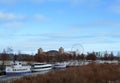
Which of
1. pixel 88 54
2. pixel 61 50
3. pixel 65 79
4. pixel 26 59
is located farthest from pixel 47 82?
pixel 61 50

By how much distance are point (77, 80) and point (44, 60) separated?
119m

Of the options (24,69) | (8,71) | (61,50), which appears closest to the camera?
(8,71)

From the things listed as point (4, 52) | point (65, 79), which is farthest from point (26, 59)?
point (65, 79)

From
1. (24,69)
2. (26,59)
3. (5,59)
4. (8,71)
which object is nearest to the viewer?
(8,71)

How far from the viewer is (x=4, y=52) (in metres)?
112

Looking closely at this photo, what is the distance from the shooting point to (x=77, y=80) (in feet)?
80.2

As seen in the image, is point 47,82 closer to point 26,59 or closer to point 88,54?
point 26,59

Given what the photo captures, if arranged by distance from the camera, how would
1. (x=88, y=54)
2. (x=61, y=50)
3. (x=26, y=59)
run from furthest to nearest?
(x=61, y=50), (x=88, y=54), (x=26, y=59)

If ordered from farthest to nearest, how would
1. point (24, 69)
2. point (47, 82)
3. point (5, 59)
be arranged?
point (5, 59)
point (24, 69)
point (47, 82)

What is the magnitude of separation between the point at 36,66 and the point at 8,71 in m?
16.8

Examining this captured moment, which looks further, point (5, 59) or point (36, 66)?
point (5, 59)

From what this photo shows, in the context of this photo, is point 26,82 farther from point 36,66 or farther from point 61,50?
point 61,50

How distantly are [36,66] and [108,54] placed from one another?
283 ft

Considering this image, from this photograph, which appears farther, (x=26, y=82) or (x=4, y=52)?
(x=4, y=52)
